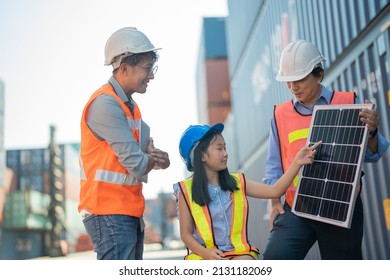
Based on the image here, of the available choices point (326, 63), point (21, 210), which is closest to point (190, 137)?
point (326, 63)

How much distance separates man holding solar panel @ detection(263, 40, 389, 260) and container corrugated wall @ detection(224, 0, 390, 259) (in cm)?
194

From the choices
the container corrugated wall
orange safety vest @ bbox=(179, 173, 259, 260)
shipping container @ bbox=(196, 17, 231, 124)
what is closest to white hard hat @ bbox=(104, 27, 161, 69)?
orange safety vest @ bbox=(179, 173, 259, 260)

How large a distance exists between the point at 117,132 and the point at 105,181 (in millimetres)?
246

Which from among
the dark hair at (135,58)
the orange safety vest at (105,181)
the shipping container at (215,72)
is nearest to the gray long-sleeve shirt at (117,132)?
the orange safety vest at (105,181)

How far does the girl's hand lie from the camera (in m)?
3.03

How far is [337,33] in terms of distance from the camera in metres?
6.25

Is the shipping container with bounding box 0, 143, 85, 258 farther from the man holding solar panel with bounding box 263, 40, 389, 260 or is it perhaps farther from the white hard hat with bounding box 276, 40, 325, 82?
the white hard hat with bounding box 276, 40, 325, 82

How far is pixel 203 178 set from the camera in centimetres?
302

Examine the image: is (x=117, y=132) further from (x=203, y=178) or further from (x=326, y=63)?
(x=326, y=63)

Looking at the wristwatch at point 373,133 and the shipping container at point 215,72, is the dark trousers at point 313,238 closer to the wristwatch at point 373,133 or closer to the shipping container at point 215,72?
the wristwatch at point 373,133

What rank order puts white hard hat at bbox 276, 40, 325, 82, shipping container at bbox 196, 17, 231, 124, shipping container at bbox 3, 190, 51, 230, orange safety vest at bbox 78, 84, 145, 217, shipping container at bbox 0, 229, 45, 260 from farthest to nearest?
shipping container at bbox 0, 229, 45, 260 < shipping container at bbox 3, 190, 51, 230 < shipping container at bbox 196, 17, 231, 124 < white hard hat at bbox 276, 40, 325, 82 < orange safety vest at bbox 78, 84, 145, 217

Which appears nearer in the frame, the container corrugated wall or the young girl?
the young girl
